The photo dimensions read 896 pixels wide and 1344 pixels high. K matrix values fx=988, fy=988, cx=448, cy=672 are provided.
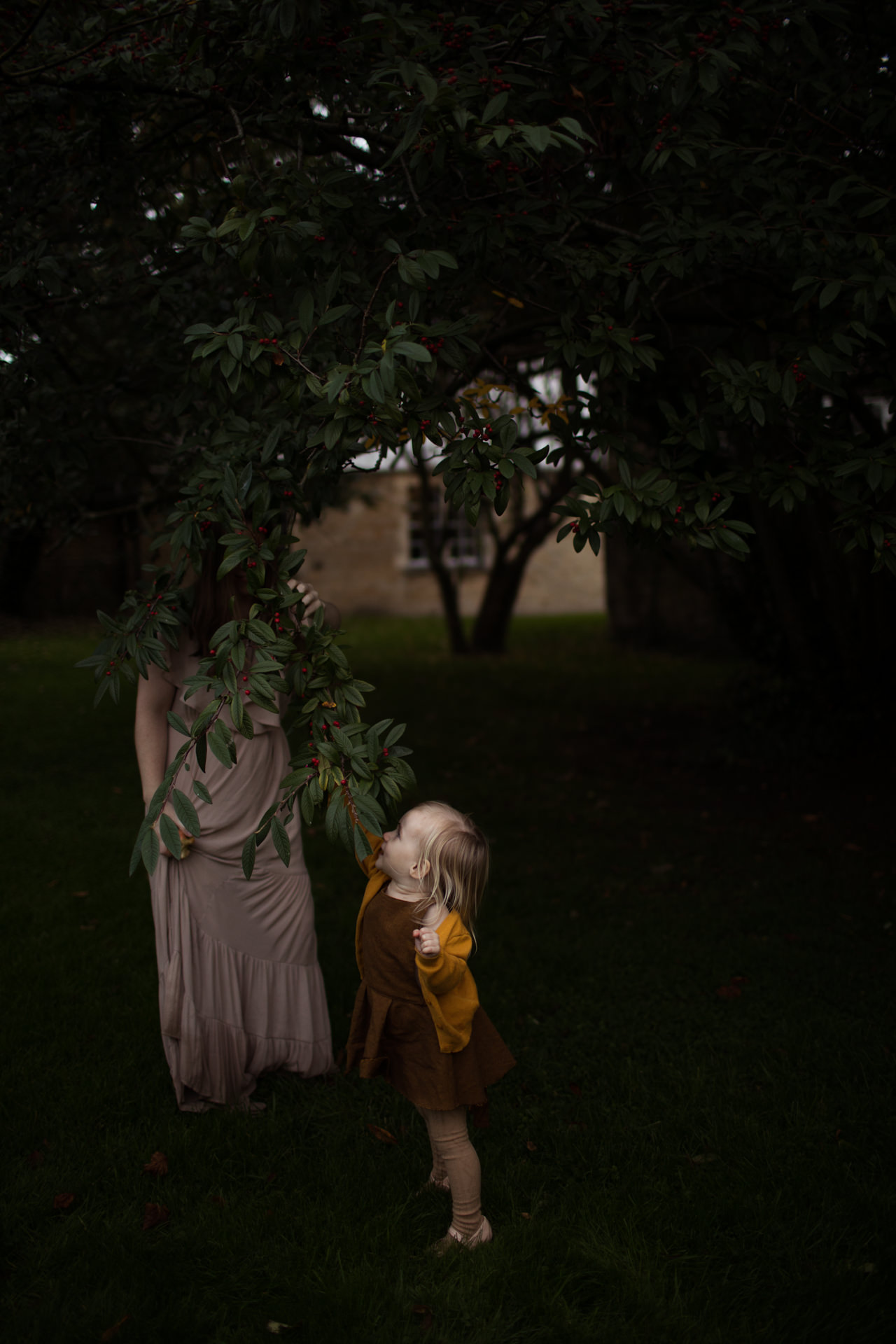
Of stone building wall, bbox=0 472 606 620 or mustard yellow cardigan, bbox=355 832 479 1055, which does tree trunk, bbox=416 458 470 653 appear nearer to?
stone building wall, bbox=0 472 606 620

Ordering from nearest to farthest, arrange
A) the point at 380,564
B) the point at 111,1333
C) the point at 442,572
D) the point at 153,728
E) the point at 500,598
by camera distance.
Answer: the point at 111,1333 → the point at 153,728 → the point at 442,572 → the point at 500,598 → the point at 380,564

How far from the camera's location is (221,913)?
3.25m

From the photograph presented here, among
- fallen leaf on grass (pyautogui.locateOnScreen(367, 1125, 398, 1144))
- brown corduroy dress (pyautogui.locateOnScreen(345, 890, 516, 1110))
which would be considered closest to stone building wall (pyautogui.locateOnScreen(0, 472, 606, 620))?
fallen leaf on grass (pyautogui.locateOnScreen(367, 1125, 398, 1144))

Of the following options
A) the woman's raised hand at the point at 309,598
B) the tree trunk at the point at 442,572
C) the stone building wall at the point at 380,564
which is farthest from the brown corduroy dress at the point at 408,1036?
the stone building wall at the point at 380,564

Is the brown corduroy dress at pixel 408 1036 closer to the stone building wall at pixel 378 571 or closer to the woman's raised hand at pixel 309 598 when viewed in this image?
the woman's raised hand at pixel 309 598

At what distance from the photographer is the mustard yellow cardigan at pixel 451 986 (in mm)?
2467

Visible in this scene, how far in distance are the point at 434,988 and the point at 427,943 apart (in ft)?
0.53

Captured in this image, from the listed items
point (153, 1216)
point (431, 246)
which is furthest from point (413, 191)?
point (153, 1216)

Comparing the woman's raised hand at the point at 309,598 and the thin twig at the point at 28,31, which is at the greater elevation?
the thin twig at the point at 28,31

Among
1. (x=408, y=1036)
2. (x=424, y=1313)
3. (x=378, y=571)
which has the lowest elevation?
(x=424, y=1313)

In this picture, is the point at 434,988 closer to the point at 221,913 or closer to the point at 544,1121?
the point at 221,913

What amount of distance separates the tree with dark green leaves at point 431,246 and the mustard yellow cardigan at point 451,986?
53 centimetres

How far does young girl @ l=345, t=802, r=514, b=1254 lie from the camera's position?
255 cm

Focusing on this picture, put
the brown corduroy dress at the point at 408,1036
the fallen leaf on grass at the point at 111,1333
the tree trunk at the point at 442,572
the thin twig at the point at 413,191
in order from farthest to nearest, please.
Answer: the tree trunk at the point at 442,572 < the thin twig at the point at 413,191 < the brown corduroy dress at the point at 408,1036 < the fallen leaf on grass at the point at 111,1333
